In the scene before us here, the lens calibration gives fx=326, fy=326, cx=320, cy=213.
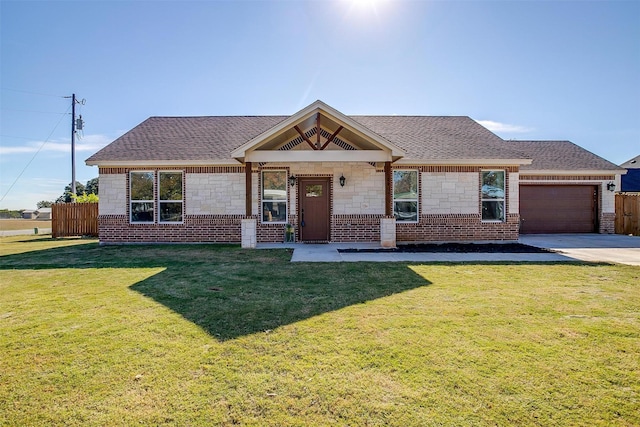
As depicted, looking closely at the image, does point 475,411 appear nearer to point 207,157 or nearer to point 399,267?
point 399,267

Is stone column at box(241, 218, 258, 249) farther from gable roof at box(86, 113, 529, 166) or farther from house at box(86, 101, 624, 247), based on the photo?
gable roof at box(86, 113, 529, 166)

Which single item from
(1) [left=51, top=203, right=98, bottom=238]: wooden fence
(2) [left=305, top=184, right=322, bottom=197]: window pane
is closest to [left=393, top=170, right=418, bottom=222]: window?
(2) [left=305, top=184, right=322, bottom=197]: window pane

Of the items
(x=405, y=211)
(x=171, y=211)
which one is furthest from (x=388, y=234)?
(x=171, y=211)

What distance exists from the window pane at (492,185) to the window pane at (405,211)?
2826 mm

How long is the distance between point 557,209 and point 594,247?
15.1 feet

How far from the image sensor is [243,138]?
1425cm

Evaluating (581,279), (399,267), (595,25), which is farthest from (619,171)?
(399,267)

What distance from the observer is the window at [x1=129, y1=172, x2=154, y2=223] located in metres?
12.7

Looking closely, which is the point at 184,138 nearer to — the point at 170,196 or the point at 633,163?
the point at 170,196

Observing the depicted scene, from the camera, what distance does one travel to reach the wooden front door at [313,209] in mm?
12570

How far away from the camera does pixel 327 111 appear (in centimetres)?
985

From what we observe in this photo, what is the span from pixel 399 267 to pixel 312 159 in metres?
4.40

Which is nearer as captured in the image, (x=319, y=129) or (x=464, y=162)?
(x=319, y=129)

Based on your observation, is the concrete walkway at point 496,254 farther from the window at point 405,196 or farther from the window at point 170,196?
the window at point 170,196
